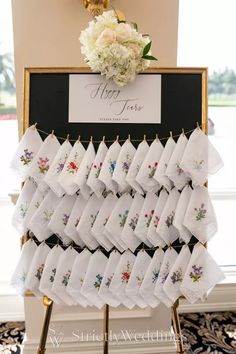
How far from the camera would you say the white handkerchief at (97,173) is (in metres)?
1.31

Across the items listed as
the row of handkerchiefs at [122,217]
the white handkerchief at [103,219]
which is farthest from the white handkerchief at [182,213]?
the white handkerchief at [103,219]

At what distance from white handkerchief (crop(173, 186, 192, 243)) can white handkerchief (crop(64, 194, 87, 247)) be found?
1.06 feet

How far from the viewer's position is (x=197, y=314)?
2371mm

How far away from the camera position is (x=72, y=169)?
1323mm

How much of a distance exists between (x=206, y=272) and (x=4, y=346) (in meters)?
1.30

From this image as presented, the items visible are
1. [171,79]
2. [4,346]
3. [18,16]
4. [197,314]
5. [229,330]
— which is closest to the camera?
[171,79]

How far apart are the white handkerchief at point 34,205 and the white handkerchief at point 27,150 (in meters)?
0.08

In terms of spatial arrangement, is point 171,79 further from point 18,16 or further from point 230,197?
point 230,197

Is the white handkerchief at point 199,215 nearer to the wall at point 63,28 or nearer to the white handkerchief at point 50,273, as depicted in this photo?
the white handkerchief at point 50,273

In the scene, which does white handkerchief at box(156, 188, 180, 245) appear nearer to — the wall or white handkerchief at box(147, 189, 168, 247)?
white handkerchief at box(147, 189, 168, 247)

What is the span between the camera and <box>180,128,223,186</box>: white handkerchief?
130 cm

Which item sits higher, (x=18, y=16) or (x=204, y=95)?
(x=18, y=16)

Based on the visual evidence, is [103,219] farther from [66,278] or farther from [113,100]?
[113,100]

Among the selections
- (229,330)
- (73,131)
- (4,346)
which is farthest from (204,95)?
(4,346)
